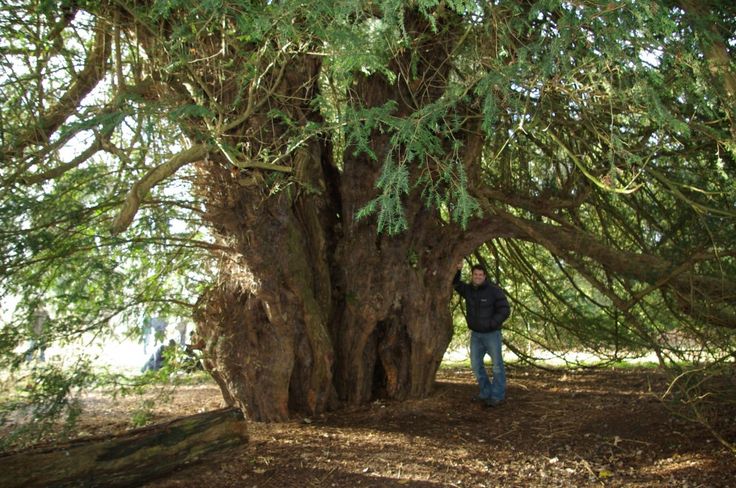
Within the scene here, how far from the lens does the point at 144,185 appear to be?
4.31 m

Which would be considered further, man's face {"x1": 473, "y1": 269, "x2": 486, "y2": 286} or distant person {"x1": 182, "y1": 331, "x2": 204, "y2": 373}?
man's face {"x1": 473, "y1": 269, "x2": 486, "y2": 286}

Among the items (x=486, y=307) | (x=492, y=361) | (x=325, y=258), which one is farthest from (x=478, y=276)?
(x=325, y=258)

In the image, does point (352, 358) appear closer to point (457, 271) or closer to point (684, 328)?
point (457, 271)

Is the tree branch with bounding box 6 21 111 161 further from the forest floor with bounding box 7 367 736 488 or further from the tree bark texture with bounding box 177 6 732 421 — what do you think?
the forest floor with bounding box 7 367 736 488

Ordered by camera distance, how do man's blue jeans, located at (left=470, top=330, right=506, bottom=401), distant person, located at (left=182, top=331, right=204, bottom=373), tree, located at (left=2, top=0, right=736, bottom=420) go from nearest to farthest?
tree, located at (left=2, top=0, right=736, bottom=420) < distant person, located at (left=182, top=331, right=204, bottom=373) < man's blue jeans, located at (left=470, top=330, right=506, bottom=401)

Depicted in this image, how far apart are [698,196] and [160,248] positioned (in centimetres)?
503

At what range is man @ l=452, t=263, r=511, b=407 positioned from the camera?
685cm

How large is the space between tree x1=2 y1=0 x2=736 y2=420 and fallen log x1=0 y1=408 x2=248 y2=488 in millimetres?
1020

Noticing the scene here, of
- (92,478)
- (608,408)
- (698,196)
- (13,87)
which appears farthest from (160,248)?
(698,196)

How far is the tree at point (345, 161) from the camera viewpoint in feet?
14.8

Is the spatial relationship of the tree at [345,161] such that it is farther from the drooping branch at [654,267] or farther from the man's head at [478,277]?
the man's head at [478,277]

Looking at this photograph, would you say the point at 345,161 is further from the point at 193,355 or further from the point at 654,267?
the point at 654,267

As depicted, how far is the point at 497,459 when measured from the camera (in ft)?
17.7

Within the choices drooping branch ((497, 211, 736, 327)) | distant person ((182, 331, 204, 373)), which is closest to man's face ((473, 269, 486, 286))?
drooping branch ((497, 211, 736, 327))
